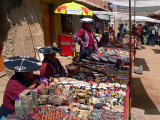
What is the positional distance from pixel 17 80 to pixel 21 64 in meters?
0.25

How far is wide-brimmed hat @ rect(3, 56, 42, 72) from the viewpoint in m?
2.45

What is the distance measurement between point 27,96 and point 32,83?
0.67 meters

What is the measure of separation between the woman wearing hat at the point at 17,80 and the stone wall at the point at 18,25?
126 inches

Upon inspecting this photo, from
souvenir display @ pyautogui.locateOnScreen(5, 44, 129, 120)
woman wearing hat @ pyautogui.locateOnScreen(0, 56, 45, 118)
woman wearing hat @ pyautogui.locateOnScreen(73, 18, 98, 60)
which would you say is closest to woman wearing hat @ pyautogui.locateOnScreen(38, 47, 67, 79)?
souvenir display @ pyautogui.locateOnScreen(5, 44, 129, 120)

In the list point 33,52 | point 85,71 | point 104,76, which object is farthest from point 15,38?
point 104,76

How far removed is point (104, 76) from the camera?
3.80 meters

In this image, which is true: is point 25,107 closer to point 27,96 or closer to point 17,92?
point 27,96

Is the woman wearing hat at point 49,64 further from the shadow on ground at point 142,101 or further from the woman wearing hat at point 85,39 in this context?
the shadow on ground at point 142,101

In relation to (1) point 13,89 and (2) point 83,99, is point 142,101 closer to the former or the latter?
(2) point 83,99

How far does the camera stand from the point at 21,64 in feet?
Answer: 8.27

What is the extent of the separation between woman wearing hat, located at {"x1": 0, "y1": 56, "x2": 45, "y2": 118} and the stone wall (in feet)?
10.5

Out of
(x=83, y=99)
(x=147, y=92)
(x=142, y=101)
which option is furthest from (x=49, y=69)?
(x=147, y=92)

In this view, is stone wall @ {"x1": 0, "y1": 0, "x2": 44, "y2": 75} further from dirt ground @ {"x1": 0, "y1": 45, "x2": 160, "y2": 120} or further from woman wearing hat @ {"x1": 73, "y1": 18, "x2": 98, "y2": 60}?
woman wearing hat @ {"x1": 73, "y1": 18, "x2": 98, "y2": 60}

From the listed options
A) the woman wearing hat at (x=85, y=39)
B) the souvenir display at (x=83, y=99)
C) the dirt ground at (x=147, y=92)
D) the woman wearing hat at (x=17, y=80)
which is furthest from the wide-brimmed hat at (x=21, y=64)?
the woman wearing hat at (x=85, y=39)
